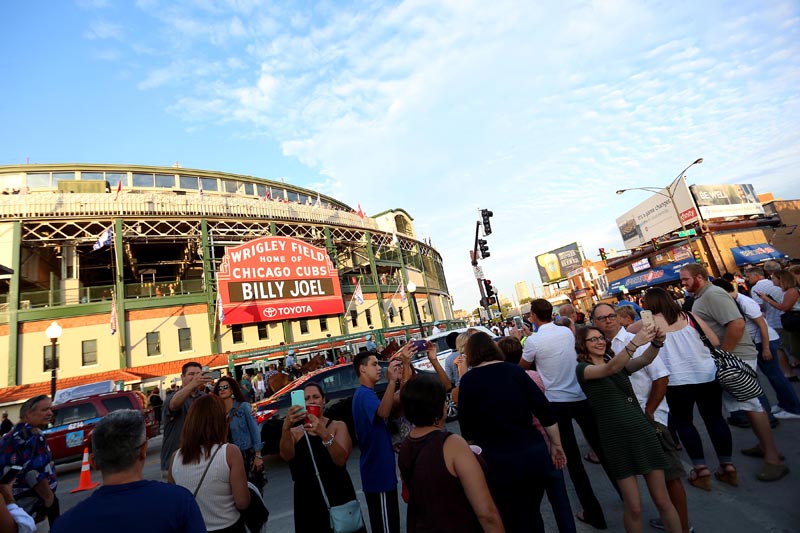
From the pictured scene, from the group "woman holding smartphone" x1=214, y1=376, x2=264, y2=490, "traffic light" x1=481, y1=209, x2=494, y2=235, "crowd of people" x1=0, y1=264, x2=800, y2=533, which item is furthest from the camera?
"traffic light" x1=481, y1=209, x2=494, y2=235

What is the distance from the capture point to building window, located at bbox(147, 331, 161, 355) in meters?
22.5

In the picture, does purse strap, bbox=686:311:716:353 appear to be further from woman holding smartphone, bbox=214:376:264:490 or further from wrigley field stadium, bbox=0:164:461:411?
wrigley field stadium, bbox=0:164:461:411

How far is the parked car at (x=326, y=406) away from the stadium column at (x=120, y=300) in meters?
18.5

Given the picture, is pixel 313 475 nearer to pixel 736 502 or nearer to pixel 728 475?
pixel 736 502

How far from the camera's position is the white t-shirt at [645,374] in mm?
3861

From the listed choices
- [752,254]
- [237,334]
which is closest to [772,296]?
[237,334]

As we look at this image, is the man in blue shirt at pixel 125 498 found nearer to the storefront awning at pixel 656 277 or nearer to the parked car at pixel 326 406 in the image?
the parked car at pixel 326 406

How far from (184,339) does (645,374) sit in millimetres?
25431

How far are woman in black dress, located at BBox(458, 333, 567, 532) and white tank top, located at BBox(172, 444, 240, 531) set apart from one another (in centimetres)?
175

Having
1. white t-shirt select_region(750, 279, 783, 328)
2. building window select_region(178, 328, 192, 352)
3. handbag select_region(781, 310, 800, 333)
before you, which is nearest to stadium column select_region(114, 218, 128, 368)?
building window select_region(178, 328, 192, 352)

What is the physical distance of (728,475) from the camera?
3895mm

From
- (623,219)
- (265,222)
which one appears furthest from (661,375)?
(623,219)

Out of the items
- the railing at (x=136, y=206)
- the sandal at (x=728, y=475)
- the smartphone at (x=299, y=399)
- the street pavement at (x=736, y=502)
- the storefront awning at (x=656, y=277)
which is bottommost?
the street pavement at (x=736, y=502)

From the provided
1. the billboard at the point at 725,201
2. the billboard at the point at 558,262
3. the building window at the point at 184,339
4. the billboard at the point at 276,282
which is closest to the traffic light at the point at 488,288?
the billboard at the point at 276,282
